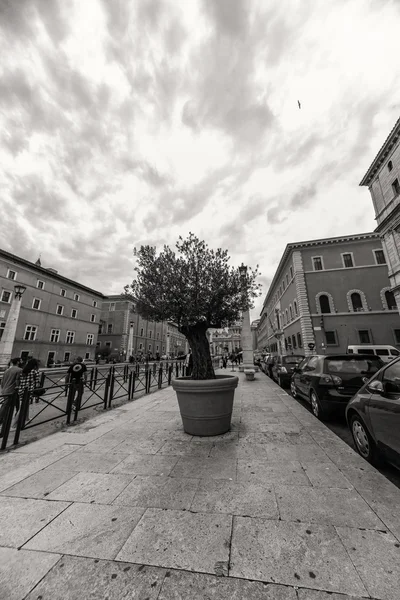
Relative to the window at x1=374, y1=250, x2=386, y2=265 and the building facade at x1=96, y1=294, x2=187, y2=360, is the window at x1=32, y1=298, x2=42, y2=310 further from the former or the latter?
the window at x1=374, y1=250, x2=386, y2=265

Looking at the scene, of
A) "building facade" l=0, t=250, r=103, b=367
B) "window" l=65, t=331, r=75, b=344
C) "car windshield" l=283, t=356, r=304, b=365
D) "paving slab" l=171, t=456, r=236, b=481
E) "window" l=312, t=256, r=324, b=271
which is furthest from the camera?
"window" l=65, t=331, r=75, b=344

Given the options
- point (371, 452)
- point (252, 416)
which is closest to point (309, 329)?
point (252, 416)

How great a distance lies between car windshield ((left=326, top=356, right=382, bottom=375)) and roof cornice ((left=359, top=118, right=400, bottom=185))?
22.9 metres

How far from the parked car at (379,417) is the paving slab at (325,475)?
2.11 ft

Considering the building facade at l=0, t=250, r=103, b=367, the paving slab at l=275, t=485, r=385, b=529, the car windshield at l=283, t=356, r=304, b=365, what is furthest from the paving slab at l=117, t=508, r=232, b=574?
the building facade at l=0, t=250, r=103, b=367

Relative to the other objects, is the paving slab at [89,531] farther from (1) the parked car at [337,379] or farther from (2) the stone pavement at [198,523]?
(1) the parked car at [337,379]

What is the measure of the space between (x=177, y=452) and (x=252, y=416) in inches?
114

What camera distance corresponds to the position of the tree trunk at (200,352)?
564 centimetres

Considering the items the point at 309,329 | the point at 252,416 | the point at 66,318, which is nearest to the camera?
the point at 252,416

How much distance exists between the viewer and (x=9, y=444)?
189 inches

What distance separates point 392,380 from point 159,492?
346cm

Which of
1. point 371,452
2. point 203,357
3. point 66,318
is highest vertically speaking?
point 66,318

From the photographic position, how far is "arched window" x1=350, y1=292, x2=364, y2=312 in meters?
26.3

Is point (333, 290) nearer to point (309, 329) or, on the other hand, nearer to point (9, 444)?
point (309, 329)
